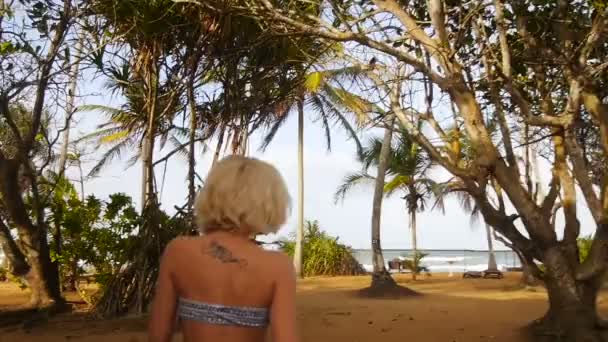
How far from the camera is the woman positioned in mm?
1677

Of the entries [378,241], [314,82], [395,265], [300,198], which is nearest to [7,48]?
[378,241]

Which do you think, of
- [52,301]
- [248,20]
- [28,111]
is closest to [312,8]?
[248,20]

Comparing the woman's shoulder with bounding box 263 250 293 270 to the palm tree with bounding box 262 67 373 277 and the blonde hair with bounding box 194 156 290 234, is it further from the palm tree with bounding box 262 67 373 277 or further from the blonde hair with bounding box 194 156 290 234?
the palm tree with bounding box 262 67 373 277

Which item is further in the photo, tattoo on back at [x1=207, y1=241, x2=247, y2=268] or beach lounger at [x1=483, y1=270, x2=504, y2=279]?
beach lounger at [x1=483, y1=270, x2=504, y2=279]

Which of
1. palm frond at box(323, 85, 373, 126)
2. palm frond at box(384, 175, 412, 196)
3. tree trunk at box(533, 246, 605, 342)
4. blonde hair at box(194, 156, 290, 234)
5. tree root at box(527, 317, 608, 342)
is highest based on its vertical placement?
palm frond at box(323, 85, 373, 126)

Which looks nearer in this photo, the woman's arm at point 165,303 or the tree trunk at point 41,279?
the woman's arm at point 165,303

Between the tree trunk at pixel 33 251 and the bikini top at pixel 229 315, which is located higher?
the tree trunk at pixel 33 251

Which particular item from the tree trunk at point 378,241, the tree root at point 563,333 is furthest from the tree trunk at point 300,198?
the tree root at point 563,333

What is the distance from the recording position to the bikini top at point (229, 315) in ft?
5.51

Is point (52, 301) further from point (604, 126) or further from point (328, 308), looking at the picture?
point (604, 126)

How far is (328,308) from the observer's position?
10.4 meters

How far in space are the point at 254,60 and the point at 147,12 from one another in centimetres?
158

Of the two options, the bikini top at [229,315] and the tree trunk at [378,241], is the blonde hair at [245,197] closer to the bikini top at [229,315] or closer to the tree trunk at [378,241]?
the bikini top at [229,315]

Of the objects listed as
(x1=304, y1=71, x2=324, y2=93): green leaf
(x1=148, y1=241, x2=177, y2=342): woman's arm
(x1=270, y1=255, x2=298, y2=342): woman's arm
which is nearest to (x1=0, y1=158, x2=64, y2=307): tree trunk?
(x1=148, y1=241, x2=177, y2=342): woman's arm
